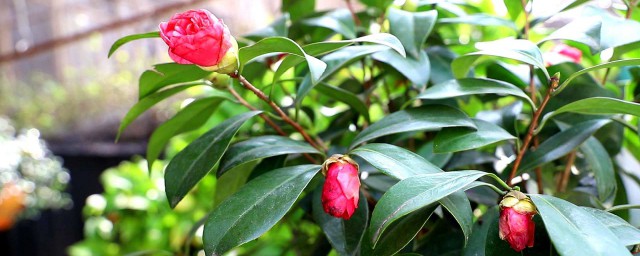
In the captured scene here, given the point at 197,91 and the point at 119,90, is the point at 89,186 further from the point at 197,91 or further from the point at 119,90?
the point at 197,91

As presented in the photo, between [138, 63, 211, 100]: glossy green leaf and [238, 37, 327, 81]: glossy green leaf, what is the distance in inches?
2.6

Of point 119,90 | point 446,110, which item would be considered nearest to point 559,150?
Result: point 446,110

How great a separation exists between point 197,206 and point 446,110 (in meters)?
0.98

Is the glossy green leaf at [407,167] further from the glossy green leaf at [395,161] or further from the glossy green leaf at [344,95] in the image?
the glossy green leaf at [344,95]

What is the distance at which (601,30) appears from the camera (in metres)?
0.54

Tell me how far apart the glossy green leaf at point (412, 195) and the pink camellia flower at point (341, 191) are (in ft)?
0.19

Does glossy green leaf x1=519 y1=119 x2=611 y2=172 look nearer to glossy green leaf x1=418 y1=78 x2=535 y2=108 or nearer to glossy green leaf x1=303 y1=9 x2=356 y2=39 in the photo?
glossy green leaf x1=418 y1=78 x2=535 y2=108

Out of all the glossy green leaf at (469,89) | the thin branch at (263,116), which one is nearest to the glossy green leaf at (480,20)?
the glossy green leaf at (469,89)

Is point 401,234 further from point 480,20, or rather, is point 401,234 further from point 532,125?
point 480,20

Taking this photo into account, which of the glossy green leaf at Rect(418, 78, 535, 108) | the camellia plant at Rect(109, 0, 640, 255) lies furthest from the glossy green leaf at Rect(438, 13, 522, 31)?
the glossy green leaf at Rect(418, 78, 535, 108)

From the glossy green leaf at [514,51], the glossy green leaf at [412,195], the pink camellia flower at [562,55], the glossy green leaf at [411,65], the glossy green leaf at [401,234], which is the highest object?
the glossy green leaf at [514,51]

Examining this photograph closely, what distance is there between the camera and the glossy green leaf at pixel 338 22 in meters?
0.69

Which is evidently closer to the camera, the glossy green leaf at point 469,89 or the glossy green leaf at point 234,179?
the glossy green leaf at point 469,89

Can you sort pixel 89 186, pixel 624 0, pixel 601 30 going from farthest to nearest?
pixel 89 186
pixel 624 0
pixel 601 30
